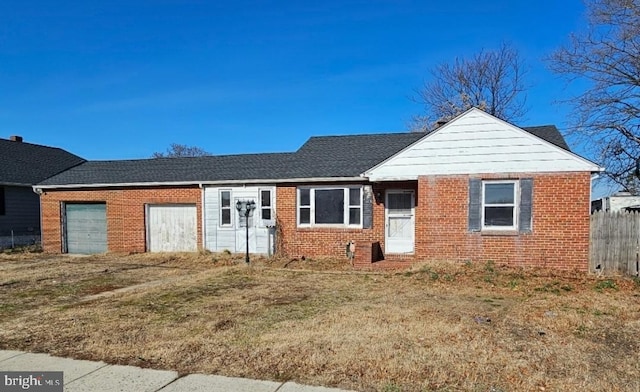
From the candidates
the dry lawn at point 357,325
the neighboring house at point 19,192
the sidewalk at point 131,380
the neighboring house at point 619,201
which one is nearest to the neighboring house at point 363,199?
the dry lawn at point 357,325

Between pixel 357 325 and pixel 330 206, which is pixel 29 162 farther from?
pixel 357 325

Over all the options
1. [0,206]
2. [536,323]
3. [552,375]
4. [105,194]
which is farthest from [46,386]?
[0,206]

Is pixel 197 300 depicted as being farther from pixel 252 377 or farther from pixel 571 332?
pixel 571 332

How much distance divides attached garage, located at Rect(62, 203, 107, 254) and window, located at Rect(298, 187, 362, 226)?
8272 millimetres

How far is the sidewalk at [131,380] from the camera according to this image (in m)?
4.18

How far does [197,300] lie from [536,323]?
5.87 metres

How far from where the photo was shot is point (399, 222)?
534 inches

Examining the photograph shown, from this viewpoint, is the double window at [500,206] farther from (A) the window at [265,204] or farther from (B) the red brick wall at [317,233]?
(A) the window at [265,204]

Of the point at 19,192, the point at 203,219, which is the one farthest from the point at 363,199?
the point at 19,192

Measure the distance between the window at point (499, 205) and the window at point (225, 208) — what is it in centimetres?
848

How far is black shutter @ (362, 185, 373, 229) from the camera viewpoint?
13609mm

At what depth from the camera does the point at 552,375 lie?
4402mm

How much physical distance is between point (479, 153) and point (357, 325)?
7247 mm

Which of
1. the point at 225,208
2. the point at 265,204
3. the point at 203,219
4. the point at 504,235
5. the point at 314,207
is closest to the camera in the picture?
the point at 504,235
